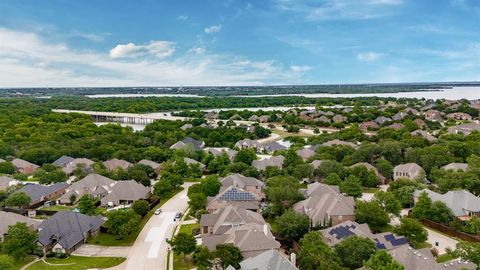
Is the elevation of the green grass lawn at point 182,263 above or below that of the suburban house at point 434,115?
below

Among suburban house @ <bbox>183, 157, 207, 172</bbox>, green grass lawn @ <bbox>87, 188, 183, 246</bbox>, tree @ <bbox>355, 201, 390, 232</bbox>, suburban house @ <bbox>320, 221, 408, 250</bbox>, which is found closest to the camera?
suburban house @ <bbox>320, 221, 408, 250</bbox>

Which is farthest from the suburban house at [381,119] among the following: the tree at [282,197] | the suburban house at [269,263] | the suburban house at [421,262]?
the suburban house at [269,263]

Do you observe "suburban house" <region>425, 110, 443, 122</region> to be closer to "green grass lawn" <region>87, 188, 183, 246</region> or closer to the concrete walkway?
"green grass lawn" <region>87, 188, 183, 246</region>

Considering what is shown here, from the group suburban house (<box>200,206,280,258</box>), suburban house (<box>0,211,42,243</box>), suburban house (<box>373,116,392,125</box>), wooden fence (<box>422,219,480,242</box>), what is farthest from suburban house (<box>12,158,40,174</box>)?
suburban house (<box>373,116,392,125</box>)

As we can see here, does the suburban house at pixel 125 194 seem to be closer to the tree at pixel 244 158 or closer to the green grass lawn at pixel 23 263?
the green grass lawn at pixel 23 263

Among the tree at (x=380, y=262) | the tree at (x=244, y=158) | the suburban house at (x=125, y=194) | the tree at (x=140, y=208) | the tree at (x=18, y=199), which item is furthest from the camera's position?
the tree at (x=244, y=158)

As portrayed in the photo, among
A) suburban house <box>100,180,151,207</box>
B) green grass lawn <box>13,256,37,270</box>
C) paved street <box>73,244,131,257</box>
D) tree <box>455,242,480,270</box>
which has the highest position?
tree <box>455,242,480,270</box>
